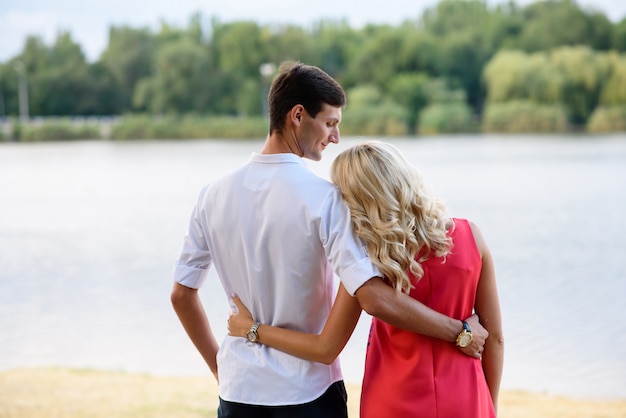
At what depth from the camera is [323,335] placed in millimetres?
1516

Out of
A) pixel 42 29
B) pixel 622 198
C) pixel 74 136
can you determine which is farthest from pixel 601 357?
pixel 42 29

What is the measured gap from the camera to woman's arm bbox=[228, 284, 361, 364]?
1.50 meters

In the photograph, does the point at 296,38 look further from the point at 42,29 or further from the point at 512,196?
the point at 512,196

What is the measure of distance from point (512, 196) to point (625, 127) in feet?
57.3

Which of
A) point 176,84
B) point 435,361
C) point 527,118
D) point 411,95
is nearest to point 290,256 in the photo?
point 435,361

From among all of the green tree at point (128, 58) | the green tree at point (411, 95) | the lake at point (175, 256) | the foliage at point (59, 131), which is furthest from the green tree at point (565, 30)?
the foliage at point (59, 131)

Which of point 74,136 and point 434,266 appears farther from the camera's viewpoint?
point 74,136

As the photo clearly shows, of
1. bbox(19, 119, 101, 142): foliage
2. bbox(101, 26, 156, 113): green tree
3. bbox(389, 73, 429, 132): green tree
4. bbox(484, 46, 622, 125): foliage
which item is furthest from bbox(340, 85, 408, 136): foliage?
bbox(101, 26, 156, 113): green tree

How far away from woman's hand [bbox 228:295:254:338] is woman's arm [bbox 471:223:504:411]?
46cm

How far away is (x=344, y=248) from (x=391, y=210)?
0.11 m

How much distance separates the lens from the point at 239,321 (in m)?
1.60

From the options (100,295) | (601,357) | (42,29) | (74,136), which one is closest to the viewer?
(601,357)

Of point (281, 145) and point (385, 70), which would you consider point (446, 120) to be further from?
point (281, 145)

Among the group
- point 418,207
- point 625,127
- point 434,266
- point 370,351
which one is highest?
point 418,207
